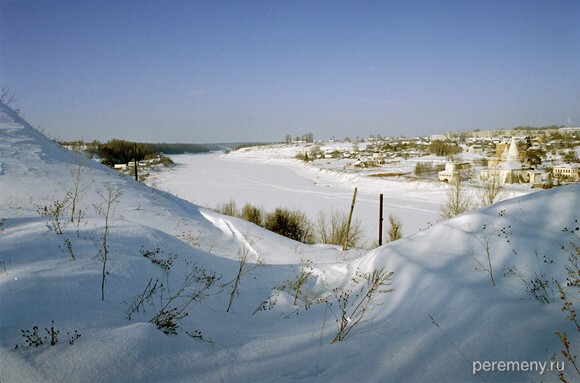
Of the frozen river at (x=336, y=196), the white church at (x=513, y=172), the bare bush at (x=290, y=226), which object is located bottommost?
the frozen river at (x=336, y=196)

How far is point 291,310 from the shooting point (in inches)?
165

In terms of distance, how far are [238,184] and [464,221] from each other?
4025 cm

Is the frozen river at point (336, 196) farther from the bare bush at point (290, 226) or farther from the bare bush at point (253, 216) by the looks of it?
the bare bush at point (253, 216)

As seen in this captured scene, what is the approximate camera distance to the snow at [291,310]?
7.27 feet

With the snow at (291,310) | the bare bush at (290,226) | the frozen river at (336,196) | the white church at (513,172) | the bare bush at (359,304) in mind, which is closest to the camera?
the snow at (291,310)

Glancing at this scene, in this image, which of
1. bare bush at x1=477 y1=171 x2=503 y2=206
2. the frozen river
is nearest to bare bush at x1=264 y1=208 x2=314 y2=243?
the frozen river

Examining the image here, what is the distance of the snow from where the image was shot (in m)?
2.22

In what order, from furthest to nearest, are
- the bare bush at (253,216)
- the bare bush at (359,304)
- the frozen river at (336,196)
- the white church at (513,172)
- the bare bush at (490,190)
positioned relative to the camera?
the white church at (513,172), the frozen river at (336,196), the bare bush at (253,216), the bare bush at (490,190), the bare bush at (359,304)

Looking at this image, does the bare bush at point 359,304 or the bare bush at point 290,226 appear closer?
the bare bush at point 359,304

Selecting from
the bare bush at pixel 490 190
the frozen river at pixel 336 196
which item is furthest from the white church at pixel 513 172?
the bare bush at pixel 490 190

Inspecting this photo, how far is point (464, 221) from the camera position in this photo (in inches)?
200

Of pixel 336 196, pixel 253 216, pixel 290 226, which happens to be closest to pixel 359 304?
pixel 290 226

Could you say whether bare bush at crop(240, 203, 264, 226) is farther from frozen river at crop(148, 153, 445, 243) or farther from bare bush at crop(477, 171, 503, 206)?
bare bush at crop(477, 171, 503, 206)

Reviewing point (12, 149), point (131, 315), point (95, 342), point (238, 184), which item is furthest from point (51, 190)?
point (238, 184)
